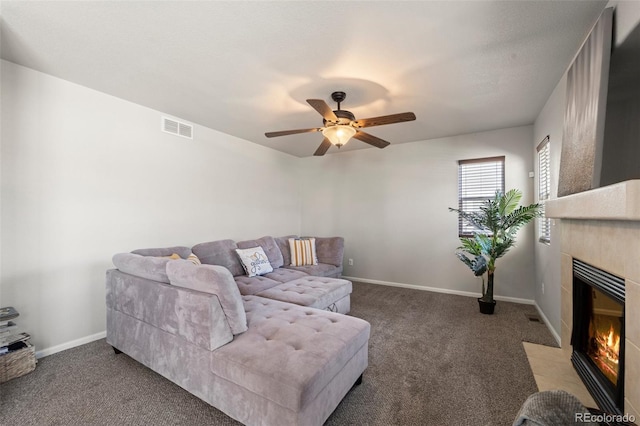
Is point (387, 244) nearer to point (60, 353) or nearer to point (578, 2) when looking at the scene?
point (578, 2)

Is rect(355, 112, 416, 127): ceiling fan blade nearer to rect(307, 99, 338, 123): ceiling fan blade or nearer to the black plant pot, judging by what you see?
rect(307, 99, 338, 123): ceiling fan blade

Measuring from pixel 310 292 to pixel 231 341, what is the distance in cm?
127

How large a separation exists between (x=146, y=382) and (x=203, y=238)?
81.8 inches

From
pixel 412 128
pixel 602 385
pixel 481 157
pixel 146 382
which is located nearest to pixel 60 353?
pixel 146 382

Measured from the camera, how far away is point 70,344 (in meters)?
2.63

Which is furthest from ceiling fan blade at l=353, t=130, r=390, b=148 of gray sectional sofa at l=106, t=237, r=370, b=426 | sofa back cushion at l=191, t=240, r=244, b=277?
sofa back cushion at l=191, t=240, r=244, b=277

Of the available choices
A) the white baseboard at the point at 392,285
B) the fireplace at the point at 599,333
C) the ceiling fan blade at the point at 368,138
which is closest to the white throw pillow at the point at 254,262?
the white baseboard at the point at 392,285

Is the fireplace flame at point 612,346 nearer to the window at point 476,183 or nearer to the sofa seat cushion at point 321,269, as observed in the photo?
the window at point 476,183

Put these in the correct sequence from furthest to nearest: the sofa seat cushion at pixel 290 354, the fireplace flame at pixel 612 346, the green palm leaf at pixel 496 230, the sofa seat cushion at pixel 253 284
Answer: the green palm leaf at pixel 496 230 → the sofa seat cushion at pixel 253 284 → the fireplace flame at pixel 612 346 → the sofa seat cushion at pixel 290 354

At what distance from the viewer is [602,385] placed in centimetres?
165

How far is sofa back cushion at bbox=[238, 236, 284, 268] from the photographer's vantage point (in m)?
4.11

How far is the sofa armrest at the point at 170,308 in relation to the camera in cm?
172

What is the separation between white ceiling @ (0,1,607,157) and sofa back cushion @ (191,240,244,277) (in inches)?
67.3

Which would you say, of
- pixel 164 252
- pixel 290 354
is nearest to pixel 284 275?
pixel 164 252
